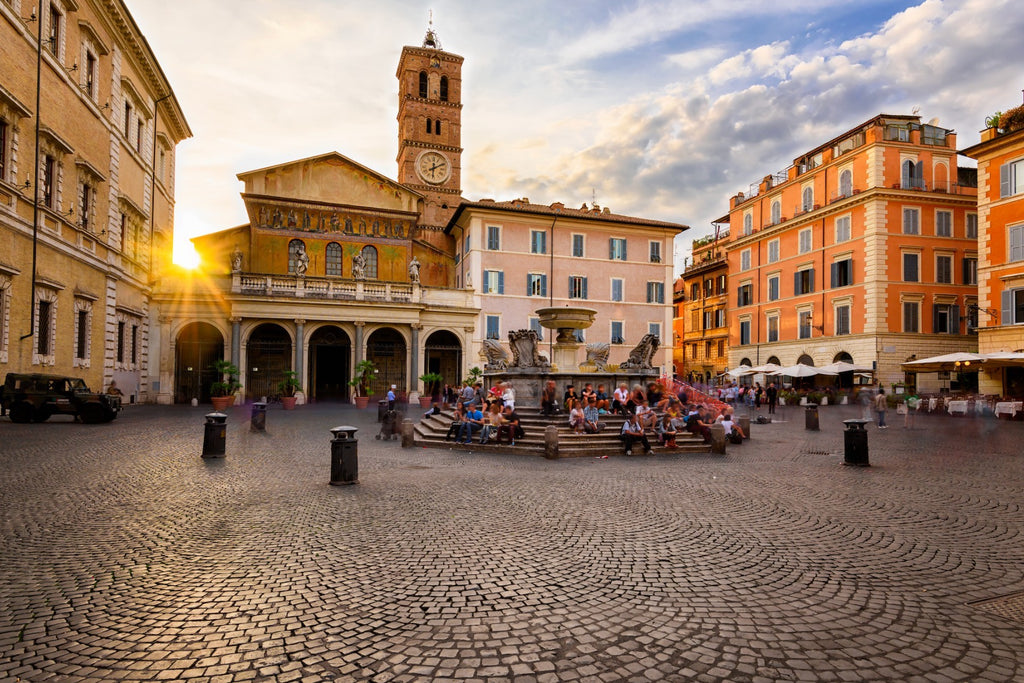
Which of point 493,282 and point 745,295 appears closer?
point 493,282

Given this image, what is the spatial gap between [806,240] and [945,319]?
9040mm

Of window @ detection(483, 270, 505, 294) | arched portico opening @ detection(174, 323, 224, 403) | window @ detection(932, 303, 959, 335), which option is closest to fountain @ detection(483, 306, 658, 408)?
window @ detection(483, 270, 505, 294)

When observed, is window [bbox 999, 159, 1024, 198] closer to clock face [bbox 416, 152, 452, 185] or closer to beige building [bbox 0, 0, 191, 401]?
beige building [bbox 0, 0, 191, 401]

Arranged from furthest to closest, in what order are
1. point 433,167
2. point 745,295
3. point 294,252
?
1. point 433,167
2. point 745,295
3. point 294,252

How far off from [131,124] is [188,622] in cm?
2807

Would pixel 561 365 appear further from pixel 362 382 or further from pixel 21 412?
pixel 21 412

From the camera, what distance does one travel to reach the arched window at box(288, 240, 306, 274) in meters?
34.0

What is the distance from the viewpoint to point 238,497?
25.3ft

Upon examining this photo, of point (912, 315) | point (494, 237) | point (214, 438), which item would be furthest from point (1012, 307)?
point (214, 438)

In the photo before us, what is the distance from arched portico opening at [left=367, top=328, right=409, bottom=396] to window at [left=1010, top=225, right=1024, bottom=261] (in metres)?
29.8

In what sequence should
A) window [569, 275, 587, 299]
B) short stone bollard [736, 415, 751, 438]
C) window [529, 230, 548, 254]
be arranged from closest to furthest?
short stone bollard [736, 415, 751, 438] < window [529, 230, 548, 254] < window [569, 275, 587, 299]

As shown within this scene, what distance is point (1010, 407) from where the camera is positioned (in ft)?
70.9

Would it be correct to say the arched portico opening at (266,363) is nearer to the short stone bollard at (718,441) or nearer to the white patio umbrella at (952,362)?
the short stone bollard at (718,441)

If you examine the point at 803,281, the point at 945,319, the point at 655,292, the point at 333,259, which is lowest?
the point at 945,319
